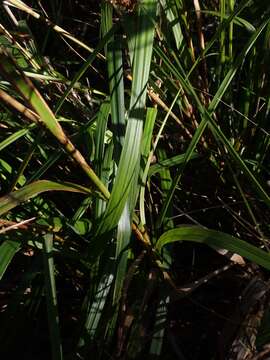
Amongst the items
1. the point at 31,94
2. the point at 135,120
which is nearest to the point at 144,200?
the point at 135,120

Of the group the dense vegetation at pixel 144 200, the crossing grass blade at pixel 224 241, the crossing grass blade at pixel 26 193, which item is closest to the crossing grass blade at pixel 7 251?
the dense vegetation at pixel 144 200

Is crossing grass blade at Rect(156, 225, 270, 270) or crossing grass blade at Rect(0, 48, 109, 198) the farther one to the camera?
crossing grass blade at Rect(156, 225, 270, 270)

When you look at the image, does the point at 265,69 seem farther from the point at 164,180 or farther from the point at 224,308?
the point at 224,308

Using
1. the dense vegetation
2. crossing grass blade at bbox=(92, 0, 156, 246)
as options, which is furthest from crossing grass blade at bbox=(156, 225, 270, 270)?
crossing grass blade at bbox=(92, 0, 156, 246)

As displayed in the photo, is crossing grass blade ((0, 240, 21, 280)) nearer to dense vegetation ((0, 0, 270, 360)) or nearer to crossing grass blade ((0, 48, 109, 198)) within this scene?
dense vegetation ((0, 0, 270, 360))

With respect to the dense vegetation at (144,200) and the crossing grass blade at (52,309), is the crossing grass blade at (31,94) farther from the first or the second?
the crossing grass blade at (52,309)

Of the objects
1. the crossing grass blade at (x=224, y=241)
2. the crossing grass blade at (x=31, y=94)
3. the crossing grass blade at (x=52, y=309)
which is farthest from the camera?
the crossing grass blade at (x=52, y=309)

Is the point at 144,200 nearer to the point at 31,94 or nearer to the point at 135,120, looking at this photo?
the point at 135,120

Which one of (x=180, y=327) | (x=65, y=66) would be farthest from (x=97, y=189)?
(x=65, y=66)
